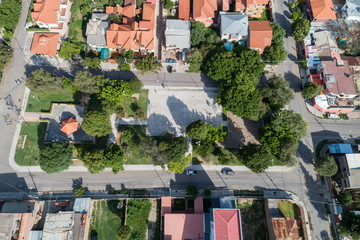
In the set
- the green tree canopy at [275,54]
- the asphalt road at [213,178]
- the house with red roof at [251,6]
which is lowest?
the asphalt road at [213,178]

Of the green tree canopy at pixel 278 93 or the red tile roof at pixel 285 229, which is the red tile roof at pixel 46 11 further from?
the red tile roof at pixel 285 229

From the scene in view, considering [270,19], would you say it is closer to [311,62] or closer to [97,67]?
[311,62]

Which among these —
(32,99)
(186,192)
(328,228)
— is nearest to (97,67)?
(32,99)

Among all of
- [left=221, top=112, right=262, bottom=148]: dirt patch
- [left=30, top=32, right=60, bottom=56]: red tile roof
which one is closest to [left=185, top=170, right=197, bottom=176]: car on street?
[left=221, top=112, right=262, bottom=148]: dirt patch

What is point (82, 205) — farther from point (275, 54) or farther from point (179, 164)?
point (275, 54)

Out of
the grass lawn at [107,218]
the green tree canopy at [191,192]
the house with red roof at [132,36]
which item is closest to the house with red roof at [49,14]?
the house with red roof at [132,36]

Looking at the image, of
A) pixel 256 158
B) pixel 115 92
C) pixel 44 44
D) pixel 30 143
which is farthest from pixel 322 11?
pixel 30 143

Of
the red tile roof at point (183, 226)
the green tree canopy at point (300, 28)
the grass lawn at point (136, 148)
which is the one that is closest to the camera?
the red tile roof at point (183, 226)

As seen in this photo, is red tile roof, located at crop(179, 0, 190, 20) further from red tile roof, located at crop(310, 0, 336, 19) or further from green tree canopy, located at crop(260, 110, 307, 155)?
green tree canopy, located at crop(260, 110, 307, 155)
